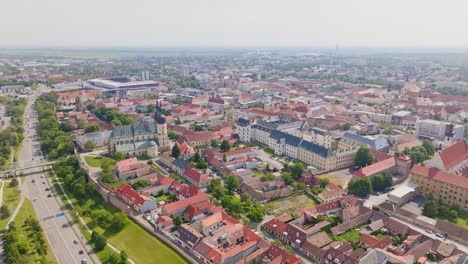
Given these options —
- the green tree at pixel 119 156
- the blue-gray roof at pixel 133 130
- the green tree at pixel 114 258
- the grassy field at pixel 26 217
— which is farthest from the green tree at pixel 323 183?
the grassy field at pixel 26 217

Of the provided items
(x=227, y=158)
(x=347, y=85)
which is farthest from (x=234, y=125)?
(x=347, y=85)

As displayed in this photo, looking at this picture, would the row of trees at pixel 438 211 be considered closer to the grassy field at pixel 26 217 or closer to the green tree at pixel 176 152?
the green tree at pixel 176 152

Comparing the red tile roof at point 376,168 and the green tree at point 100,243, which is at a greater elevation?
the red tile roof at point 376,168

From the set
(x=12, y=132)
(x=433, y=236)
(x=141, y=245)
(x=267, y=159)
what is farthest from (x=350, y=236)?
(x=12, y=132)

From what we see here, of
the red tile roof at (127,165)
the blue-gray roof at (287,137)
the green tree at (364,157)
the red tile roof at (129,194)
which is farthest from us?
the blue-gray roof at (287,137)

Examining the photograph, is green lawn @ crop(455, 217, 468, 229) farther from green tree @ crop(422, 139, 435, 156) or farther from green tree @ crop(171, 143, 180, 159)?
green tree @ crop(171, 143, 180, 159)

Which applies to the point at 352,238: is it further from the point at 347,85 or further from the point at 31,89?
the point at 31,89

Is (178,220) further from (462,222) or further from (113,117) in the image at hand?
(113,117)
